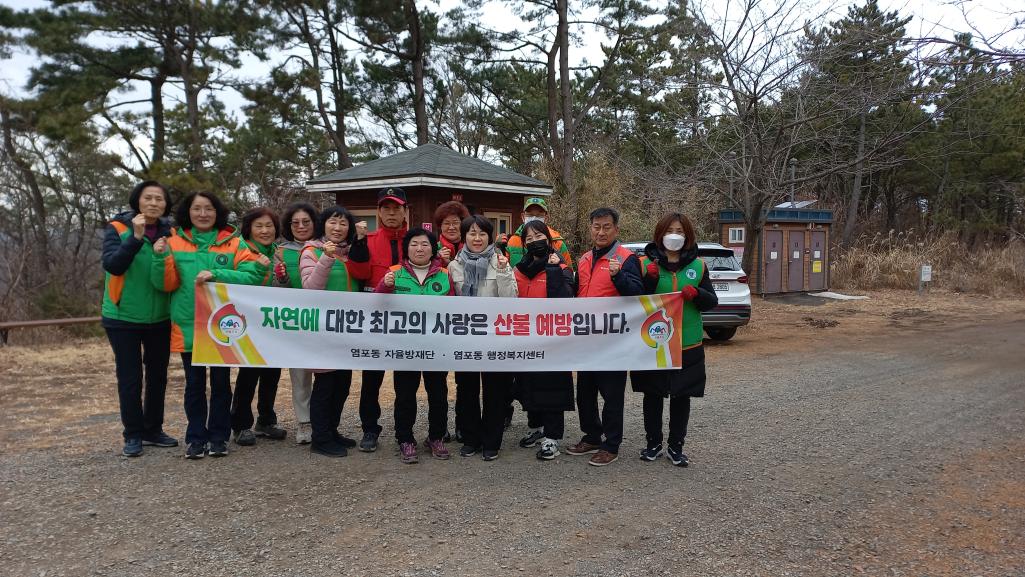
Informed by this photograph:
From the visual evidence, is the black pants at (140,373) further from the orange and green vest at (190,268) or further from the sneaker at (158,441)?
the orange and green vest at (190,268)

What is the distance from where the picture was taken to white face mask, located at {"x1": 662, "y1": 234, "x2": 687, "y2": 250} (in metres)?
4.63

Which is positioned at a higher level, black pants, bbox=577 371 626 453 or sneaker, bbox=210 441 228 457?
black pants, bbox=577 371 626 453

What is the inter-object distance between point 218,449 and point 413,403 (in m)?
1.44

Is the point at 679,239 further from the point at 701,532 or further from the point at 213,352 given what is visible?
the point at 213,352

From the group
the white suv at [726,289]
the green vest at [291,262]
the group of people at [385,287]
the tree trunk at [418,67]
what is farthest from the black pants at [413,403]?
the tree trunk at [418,67]

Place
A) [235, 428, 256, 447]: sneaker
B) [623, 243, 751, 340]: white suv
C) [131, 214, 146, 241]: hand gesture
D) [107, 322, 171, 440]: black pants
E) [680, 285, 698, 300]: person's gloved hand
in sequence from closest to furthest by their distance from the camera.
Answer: [131, 214, 146, 241]: hand gesture < [680, 285, 698, 300]: person's gloved hand < [107, 322, 171, 440]: black pants < [235, 428, 256, 447]: sneaker < [623, 243, 751, 340]: white suv

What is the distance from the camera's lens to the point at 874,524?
3.78 metres

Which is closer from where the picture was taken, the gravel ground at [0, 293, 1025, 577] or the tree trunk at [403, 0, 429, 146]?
the gravel ground at [0, 293, 1025, 577]

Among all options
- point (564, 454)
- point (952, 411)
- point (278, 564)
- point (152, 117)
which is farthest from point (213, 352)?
point (152, 117)

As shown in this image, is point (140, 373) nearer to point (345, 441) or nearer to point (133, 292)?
point (133, 292)

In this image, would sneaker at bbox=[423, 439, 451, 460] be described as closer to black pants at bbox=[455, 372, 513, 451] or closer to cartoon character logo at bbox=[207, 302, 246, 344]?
black pants at bbox=[455, 372, 513, 451]

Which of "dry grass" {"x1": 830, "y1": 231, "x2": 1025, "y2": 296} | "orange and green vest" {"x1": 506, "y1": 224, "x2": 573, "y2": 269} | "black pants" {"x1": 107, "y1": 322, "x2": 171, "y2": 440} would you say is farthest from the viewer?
"dry grass" {"x1": 830, "y1": 231, "x2": 1025, "y2": 296}

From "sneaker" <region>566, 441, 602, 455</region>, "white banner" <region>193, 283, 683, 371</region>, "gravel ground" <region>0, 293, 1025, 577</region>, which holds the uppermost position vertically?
"white banner" <region>193, 283, 683, 371</region>

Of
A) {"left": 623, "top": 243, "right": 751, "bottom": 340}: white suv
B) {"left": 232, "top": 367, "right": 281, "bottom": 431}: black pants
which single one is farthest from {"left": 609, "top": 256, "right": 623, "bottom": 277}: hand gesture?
{"left": 623, "top": 243, "right": 751, "bottom": 340}: white suv
